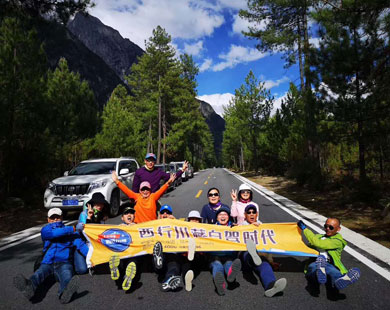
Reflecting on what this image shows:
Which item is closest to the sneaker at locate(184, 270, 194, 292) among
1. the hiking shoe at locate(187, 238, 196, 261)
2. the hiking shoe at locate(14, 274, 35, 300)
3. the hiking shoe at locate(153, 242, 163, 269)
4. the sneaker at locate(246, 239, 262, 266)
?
the hiking shoe at locate(187, 238, 196, 261)

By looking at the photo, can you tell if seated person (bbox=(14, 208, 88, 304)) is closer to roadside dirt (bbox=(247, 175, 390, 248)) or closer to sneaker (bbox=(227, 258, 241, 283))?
sneaker (bbox=(227, 258, 241, 283))

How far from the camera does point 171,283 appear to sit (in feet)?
11.2

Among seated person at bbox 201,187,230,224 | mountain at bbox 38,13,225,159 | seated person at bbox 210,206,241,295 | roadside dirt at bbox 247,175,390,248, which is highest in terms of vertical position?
mountain at bbox 38,13,225,159

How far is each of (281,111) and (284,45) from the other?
7578mm

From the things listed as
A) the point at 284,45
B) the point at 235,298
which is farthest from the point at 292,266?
the point at 284,45

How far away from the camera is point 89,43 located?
11044cm

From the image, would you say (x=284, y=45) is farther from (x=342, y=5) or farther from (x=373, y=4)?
(x=373, y=4)

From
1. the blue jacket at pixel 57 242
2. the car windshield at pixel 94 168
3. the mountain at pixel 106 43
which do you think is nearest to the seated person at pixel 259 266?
the blue jacket at pixel 57 242

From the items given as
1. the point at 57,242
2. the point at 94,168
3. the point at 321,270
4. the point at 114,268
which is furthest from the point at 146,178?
the point at 94,168

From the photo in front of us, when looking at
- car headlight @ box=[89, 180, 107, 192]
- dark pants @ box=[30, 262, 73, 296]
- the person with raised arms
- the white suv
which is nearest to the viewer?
dark pants @ box=[30, 262, 73, 296]

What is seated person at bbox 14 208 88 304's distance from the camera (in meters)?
3.19

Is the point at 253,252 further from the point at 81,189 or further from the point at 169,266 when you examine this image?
the point at 81,189

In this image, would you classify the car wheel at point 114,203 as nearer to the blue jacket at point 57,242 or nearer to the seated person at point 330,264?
the blue jacket at point 57,242

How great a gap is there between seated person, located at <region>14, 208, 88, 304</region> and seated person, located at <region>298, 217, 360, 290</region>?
118 inches
